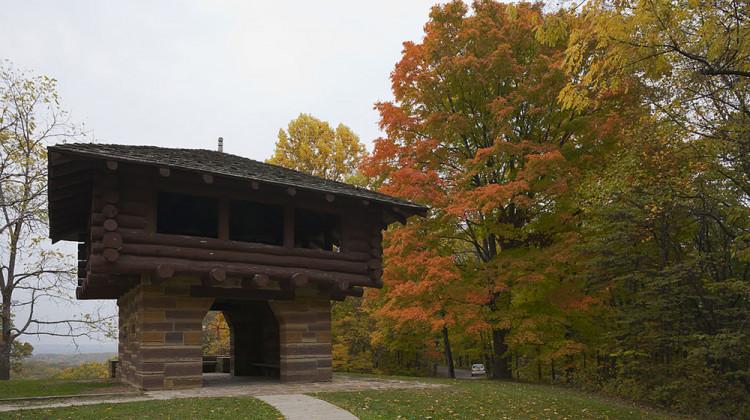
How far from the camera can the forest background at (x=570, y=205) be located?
13984mm

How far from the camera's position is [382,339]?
23.5 metres

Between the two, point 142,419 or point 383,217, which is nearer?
point 142,419

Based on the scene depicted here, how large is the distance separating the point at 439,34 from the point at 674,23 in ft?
36.0

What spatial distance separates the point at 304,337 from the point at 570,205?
9.09m

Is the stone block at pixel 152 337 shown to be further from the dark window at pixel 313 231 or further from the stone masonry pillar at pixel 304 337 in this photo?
the dark window at pixel 313 231

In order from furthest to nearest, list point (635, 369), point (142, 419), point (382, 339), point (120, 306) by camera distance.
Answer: point (382, 339), point (120, 306), point (635, 369), point (142, 419)

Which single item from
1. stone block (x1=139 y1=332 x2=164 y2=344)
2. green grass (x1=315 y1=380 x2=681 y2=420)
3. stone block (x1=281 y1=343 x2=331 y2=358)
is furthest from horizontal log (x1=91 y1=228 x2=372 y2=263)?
green grass (x1=315 y1=380 x2=681 y2=420)

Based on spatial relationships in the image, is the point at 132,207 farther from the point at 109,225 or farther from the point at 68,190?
the point at 68,190

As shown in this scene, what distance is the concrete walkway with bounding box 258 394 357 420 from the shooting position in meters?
8.64

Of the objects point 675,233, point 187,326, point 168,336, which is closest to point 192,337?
point 187,326

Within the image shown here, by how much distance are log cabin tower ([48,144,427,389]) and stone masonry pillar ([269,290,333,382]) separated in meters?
0.03

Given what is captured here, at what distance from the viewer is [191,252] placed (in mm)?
11781

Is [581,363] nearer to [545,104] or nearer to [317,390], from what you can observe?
[545,104]

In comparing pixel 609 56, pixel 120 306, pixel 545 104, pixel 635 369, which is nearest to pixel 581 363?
pixel 635 369
